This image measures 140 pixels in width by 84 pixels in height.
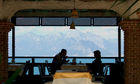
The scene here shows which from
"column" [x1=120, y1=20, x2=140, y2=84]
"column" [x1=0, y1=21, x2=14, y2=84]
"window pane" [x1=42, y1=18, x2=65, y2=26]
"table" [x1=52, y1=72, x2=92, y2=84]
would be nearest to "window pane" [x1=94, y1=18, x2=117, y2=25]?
"window pane" [x1=42, y1=18, x2=65, y2=26]

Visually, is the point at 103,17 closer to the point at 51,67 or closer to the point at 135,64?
the point at 51,67

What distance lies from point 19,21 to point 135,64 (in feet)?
22.3

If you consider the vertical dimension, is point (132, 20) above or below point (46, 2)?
below

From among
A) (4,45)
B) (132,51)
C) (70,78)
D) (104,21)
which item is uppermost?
(104,21)

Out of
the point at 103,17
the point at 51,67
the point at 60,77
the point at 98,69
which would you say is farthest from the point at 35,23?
the point at 60,77

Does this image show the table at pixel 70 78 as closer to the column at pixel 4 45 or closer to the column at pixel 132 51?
the column at pixel 132 51

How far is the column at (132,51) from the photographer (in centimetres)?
810

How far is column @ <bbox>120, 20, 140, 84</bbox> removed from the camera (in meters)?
8.10

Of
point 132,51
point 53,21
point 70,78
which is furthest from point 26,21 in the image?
point 70,78

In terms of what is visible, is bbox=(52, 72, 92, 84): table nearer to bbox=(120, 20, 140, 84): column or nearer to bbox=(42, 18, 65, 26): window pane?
bbox=(120, 20, 140, 84): column

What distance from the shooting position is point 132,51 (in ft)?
26.8

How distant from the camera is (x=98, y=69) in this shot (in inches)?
353

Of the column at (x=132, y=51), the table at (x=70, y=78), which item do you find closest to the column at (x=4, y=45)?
the column at (x=132, y=51)

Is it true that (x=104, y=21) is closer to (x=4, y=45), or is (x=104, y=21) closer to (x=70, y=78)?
(x=4, y=45)
